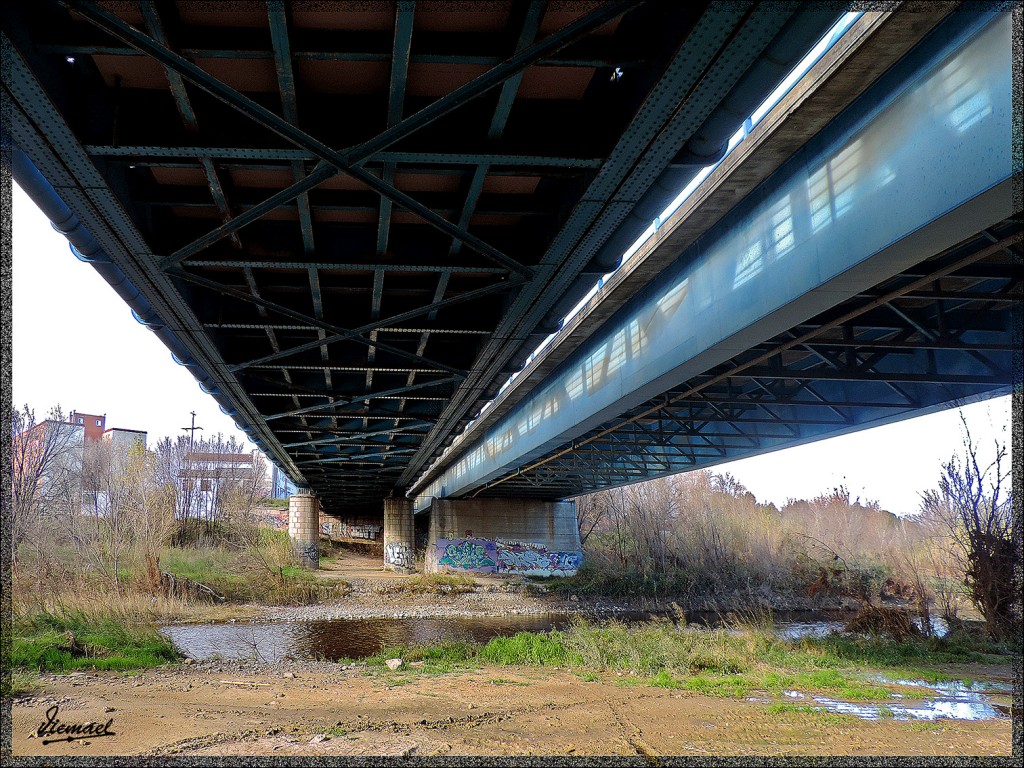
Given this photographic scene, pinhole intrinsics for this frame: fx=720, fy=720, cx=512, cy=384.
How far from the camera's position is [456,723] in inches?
336

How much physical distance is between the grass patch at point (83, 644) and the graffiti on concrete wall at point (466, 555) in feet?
90.4

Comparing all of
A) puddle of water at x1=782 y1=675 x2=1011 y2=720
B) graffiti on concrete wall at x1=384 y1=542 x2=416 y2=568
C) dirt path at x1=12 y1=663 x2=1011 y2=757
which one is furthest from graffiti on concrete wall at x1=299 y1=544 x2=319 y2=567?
puddle of water at x1=782 y1=675 x2=1011 y2=720

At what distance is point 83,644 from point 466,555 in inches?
1177

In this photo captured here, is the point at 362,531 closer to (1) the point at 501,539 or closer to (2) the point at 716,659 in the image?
(1) the point at 501,539

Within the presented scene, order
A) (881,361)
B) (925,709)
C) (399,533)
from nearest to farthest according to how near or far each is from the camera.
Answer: (925,709)
(881,361)
(399,533)

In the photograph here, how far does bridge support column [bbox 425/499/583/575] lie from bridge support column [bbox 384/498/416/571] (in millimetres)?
5758

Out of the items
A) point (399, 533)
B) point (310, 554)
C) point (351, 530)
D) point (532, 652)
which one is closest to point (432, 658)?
point (532, 652)

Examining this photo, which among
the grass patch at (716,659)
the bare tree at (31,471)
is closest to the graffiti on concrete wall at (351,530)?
the bare tree at (31,471)

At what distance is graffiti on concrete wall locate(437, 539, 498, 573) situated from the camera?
143 ft

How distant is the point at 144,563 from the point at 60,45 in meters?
20.0

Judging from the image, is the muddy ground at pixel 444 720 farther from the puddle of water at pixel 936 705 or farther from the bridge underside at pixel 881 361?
the bridge underside at pixel 881 361

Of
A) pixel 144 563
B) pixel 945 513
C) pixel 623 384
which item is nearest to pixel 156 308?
pixel 623 384

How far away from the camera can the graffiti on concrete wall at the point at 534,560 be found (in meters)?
44.2

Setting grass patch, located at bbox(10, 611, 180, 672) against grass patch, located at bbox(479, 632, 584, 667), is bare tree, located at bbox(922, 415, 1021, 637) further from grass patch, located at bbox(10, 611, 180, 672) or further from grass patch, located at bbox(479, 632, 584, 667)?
grass patch, located at bbox(10, 611, 180, 672)
